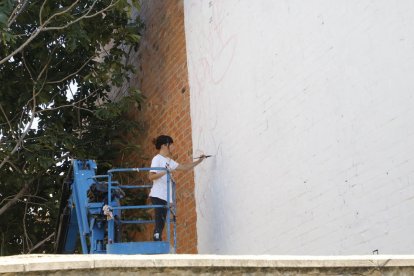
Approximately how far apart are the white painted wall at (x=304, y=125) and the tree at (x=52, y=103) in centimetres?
194

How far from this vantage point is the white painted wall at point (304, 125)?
678 centimetres

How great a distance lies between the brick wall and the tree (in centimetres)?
26

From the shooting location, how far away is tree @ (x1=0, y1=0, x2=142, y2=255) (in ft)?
37.0

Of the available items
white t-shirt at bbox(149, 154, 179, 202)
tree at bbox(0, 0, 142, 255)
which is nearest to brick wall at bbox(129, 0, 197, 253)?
tree at bbox(0, 0, 142, 255)

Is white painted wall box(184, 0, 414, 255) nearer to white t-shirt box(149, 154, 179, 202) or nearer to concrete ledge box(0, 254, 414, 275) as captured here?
white t-shirt box(149, 154, 179, 202)

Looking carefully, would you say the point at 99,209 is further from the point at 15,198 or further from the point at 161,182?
the point at 15,198

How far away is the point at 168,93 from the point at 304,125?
13.2 ft

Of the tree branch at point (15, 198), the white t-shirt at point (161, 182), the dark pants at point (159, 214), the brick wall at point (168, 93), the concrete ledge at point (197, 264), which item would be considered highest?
the brick wall at point (168, 93)

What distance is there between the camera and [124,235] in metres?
12.1

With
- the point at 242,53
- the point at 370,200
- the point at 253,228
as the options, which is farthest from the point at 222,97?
the point at 370,200

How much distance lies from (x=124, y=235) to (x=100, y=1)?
3387 millimetres

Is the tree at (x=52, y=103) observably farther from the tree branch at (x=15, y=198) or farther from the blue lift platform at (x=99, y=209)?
the blue lift platform at (x=99, y=209)

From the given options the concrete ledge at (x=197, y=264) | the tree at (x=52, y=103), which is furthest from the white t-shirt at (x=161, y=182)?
the concrete ledge at (x=197, y=264)

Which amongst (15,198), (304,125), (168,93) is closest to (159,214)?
(304,125)
